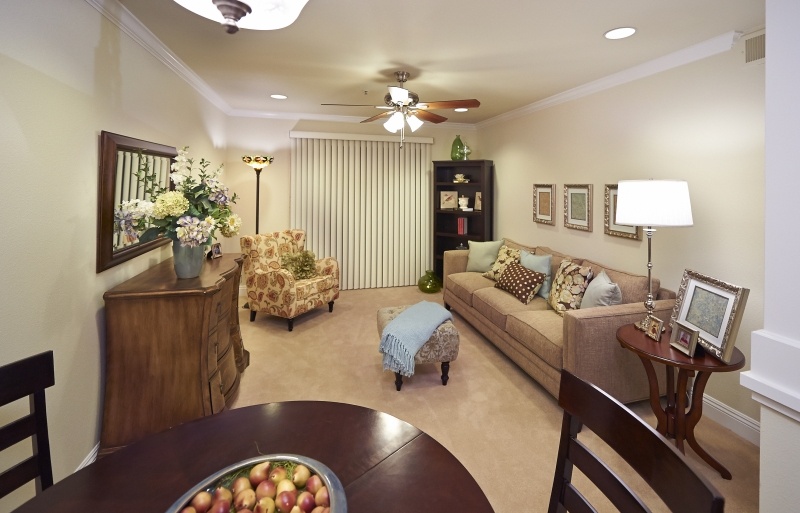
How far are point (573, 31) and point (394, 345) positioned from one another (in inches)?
93.7

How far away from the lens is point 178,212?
217 centimetres

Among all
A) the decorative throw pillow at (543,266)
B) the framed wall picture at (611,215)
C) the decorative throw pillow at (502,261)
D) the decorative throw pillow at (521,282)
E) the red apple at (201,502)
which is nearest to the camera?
the red apple at (201,502)

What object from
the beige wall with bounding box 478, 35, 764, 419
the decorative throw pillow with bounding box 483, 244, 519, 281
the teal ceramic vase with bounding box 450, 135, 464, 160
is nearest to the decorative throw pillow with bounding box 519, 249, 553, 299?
the decorative throw pillow with bounding box 483, 244, 519, 281

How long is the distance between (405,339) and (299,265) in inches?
84.5

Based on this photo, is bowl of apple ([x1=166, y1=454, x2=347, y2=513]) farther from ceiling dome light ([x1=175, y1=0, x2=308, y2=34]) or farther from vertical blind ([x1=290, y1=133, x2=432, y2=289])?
vertical blind ([x1=290, y1=133, x2=432, y2=289])

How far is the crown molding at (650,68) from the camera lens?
2.45 metres

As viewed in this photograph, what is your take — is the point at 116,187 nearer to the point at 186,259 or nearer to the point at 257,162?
the point at 186,259

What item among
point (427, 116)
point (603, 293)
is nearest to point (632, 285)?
point (603, 293)

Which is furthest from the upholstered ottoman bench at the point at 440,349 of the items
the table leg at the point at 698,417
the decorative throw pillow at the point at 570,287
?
the table leg at the point at 698,417

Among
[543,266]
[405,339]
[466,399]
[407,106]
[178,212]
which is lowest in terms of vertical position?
[466,399]

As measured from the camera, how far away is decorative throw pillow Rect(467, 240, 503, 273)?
186 inches

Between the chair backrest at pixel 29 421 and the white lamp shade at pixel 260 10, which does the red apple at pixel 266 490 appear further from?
the white lamp shade at pixel 260 10

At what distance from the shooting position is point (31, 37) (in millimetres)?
1517

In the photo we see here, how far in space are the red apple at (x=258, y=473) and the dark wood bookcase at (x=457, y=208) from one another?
15.5 feet
